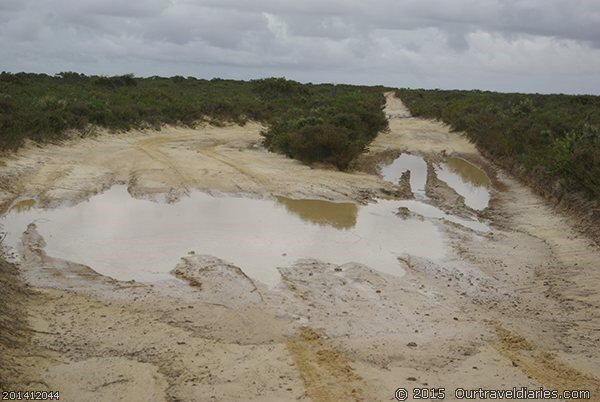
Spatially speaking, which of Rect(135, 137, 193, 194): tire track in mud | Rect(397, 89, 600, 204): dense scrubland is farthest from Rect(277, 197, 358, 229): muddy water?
Rect(397, 89, 600, 204): dense scrubland

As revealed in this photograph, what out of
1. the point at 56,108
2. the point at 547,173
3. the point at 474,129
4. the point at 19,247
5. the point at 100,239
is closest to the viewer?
the point at 19,247

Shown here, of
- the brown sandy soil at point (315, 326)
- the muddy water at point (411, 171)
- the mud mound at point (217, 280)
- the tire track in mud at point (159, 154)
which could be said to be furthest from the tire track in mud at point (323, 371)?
the muddy water at point (411, 171)

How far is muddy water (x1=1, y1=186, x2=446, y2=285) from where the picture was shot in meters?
9.32

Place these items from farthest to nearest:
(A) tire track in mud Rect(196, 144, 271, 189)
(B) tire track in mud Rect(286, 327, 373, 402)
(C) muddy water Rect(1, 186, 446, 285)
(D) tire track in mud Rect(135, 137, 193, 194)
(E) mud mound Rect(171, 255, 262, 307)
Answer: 1. (A) tire track in mud Rect(196, 144, 271, 189)
2. (D) tire track in mud Rect(135, 137, 193, 194)
3. (C) muddy water Rect(1, 186, 446, 285)
4. (E) mud mound Rect(171, 255, 262, 307)
5. (B) tire track in mud Rect(286, 327, 373, 402)

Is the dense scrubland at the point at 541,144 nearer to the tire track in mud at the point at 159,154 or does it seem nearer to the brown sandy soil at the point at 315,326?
the brown sandy soil at the point at 315,326

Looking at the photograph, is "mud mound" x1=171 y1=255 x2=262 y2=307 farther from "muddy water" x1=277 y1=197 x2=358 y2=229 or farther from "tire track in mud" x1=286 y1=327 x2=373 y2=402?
"muddy water" x1=277 y1=197 x2=358 y2=229

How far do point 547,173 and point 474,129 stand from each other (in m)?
14.1

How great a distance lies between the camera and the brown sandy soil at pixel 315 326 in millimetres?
5633

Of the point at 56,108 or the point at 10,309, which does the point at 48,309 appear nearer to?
the point at 10,309

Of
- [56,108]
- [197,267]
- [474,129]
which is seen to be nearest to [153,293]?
[197,267]

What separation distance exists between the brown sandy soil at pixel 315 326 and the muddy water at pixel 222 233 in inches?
14.1

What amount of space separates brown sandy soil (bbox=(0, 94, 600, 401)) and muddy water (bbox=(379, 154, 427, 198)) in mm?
5402

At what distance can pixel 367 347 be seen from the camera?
648cm

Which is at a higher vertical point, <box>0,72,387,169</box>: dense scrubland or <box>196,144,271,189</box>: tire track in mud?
<box>0,72,387,169</box>: dense scrubland
